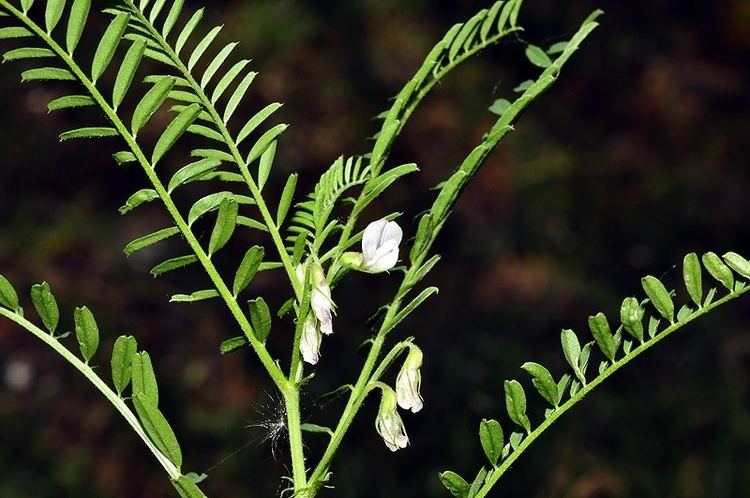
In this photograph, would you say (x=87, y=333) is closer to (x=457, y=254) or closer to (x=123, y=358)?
(x=123, y=358)

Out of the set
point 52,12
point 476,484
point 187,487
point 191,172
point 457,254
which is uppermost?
point 52,12

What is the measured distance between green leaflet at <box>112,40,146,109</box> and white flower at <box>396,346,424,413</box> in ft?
0.65

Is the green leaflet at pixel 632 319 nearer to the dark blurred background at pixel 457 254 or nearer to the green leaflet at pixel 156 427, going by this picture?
the green leaflet at pixel 156 427

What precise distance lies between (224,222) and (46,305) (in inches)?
4.5

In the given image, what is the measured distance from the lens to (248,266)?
1.75 feet

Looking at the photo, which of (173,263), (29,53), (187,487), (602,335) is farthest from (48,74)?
(602,335)

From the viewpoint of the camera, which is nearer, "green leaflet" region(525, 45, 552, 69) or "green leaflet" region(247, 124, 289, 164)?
"green leaflet" region(247, 124, 289, 164)

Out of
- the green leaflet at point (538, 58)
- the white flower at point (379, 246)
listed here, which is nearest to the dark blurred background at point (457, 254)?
the green leaflet at point (538, 58)

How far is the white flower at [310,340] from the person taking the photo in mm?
513

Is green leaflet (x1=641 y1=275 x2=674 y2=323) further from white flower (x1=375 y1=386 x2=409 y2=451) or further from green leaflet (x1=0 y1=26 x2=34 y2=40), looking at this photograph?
green leaflet (x1=0 y1=26 x2=34 y2=40)

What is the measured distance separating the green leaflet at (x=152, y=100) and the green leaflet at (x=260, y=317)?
107 mm

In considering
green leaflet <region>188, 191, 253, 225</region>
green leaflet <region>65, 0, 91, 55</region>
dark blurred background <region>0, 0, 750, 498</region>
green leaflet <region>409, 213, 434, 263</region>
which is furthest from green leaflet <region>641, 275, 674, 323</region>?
dark blurred background <region>0, 0, 750, 498</region>

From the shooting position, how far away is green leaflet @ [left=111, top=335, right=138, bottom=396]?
1.73 ft

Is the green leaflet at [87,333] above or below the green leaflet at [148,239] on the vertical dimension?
below
